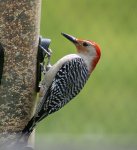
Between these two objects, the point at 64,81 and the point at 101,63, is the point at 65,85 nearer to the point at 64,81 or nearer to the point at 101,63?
the point at 64,81

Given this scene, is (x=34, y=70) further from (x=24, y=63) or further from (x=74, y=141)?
(x=74, y=141)

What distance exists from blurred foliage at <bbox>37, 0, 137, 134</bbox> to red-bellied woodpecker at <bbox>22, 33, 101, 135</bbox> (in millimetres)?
3174

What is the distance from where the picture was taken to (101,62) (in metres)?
14.6

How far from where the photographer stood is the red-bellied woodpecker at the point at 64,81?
31.4 feet

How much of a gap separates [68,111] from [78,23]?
134cm

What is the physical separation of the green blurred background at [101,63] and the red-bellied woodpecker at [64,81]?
3.13 meters

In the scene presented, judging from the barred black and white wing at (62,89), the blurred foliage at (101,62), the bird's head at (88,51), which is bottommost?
the blurred foliage at (101,62)

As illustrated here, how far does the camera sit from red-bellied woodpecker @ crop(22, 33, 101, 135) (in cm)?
957

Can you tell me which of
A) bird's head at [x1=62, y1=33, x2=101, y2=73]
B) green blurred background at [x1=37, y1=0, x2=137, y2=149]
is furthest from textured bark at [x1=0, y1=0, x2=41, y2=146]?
green blurred background at [x1=37, y1=0, x2=137, y2=149]

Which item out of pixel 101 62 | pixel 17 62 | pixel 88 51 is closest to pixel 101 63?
pixel 101 62

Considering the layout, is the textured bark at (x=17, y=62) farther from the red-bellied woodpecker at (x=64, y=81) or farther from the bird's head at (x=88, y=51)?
the bird's head at (x=88, y=51)

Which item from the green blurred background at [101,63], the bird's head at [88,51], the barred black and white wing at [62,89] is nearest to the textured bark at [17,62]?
the barred black and white wing at [62,89]

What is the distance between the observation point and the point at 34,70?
31.4ft

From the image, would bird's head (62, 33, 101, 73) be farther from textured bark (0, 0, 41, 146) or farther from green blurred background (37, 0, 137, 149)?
green blurred background (37, 0, 137, 149)
